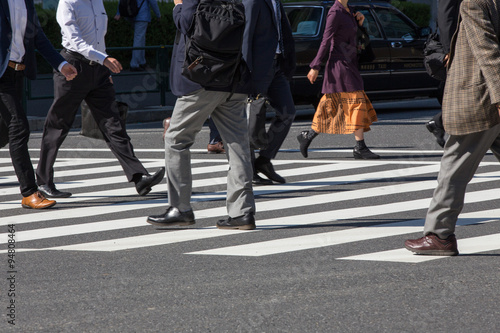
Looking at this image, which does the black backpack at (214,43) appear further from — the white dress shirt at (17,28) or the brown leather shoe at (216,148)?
the brown leather shoe at (216,148)

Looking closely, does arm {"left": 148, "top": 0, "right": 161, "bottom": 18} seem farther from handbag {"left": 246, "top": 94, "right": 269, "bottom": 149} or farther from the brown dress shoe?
the brown dress shoe

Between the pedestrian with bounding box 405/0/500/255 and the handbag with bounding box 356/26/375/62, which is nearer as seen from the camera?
the pedestrian with bounding box 405/0/500/255

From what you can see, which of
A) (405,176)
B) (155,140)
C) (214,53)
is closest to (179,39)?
(214,53)

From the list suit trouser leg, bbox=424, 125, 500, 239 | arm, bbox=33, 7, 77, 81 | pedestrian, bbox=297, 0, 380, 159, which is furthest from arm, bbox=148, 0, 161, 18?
suit trouser leg, bbox=424, 125, 500, 239

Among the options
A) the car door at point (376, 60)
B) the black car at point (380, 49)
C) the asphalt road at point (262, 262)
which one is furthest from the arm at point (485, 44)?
the car door at point (376, 60)

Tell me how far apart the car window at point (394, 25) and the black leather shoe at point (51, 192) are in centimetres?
814

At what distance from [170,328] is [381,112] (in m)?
11.8

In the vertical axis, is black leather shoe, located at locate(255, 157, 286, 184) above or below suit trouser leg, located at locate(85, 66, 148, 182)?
below

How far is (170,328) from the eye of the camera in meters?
4.30

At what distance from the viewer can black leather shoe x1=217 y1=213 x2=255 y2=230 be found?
654 centimetres

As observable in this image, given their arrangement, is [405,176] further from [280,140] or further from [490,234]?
[490,234]

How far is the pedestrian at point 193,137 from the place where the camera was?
640 centimetres

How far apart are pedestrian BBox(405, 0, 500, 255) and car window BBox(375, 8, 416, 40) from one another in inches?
387

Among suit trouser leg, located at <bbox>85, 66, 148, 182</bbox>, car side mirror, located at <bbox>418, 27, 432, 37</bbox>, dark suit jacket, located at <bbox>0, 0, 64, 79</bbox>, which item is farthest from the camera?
car side mirror, located at <bbox>418, 27, 432, 37</bbox>
